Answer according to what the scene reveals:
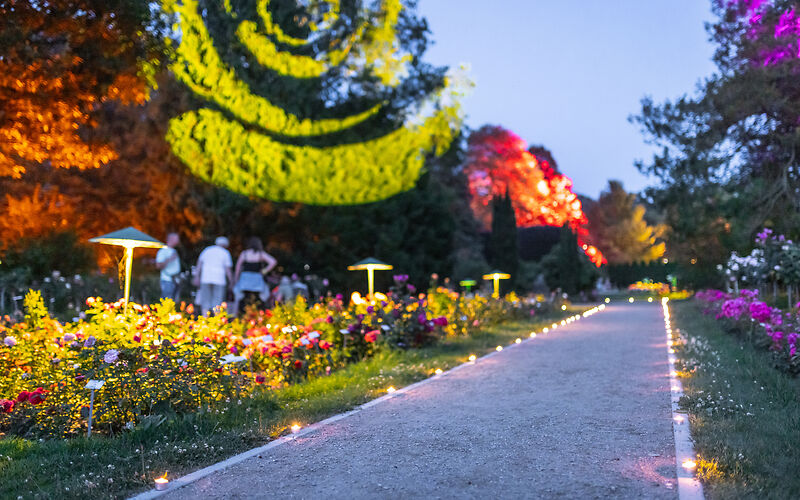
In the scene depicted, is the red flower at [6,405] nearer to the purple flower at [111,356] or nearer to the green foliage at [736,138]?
the purple flower at [111,356]

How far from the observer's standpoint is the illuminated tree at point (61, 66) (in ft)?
27.1

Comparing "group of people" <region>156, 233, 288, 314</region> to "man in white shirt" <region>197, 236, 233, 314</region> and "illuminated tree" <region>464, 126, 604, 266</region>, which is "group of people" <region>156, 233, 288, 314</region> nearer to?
"man in white shirt" <region>197, 236, 233, 314</region>

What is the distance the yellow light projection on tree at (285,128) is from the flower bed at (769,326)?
11.2m

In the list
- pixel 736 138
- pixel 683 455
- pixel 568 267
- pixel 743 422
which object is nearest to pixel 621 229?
pixel 568 267

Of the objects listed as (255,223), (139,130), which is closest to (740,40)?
(255,223)

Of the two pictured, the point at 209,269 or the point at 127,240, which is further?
the point at 209,269

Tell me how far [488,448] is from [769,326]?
5613mm

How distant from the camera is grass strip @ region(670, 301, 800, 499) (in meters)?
3.45

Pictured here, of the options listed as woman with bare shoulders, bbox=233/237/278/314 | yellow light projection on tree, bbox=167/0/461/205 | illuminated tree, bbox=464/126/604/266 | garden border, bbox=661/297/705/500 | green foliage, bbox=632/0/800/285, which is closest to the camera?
garden border, bbox=661/297/705/500

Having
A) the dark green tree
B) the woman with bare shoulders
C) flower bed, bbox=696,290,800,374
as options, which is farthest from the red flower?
the dark green tree

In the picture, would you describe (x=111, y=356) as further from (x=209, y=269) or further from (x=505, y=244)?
(x=505, y=244)

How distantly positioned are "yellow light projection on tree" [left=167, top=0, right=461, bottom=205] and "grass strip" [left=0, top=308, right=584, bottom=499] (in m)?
11.7

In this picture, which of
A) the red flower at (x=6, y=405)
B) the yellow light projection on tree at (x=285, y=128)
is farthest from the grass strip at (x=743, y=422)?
the yellow light projection on tree at (x=285, y=128)

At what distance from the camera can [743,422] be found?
4754 mm
